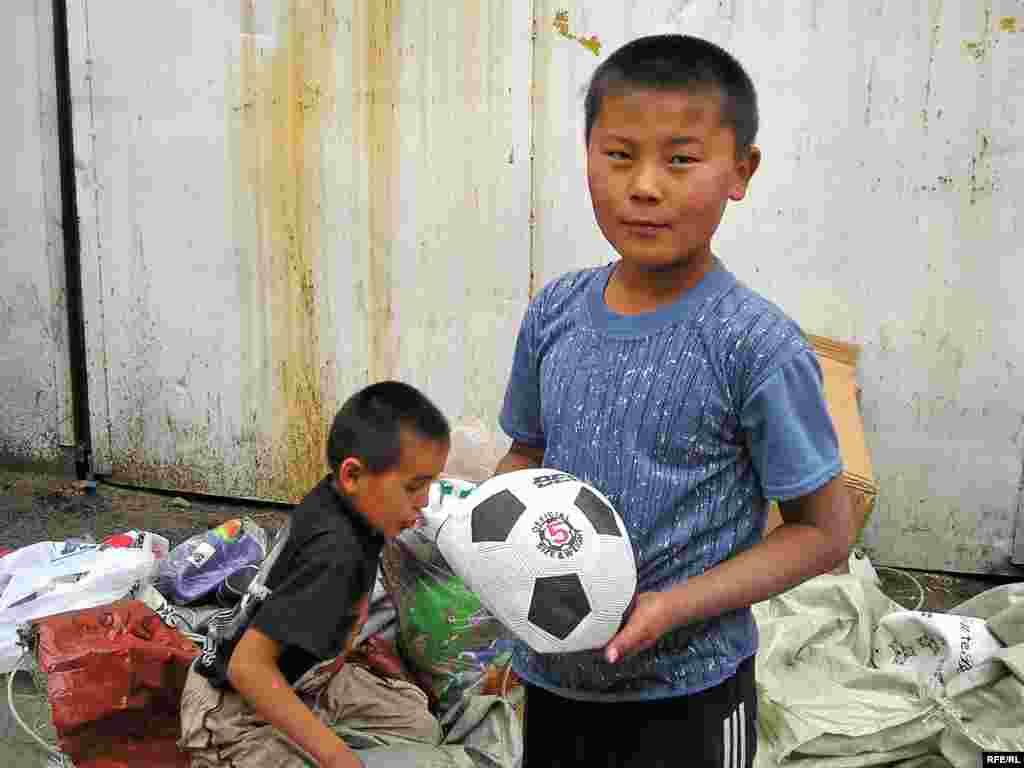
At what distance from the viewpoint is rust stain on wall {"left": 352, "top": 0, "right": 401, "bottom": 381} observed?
14.5 ft

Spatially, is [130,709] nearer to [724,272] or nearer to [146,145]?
[724,272]

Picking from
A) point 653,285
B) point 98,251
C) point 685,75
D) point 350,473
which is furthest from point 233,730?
point 98,251

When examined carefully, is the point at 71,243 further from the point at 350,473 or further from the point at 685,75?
the point at 685,75

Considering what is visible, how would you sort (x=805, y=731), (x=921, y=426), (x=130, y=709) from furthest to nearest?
(x=921, y=426) < (x=805, y=731) < (x=130, y=709)

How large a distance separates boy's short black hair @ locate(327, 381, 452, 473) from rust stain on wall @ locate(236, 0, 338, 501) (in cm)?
241

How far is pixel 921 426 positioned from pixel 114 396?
351cm

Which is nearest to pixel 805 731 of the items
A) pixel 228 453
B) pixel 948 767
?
pixel 948 767

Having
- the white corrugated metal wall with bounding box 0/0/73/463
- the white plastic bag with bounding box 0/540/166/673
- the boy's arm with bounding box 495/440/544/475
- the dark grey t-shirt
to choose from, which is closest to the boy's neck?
the boy's arm with bounding box 495/440/544/475

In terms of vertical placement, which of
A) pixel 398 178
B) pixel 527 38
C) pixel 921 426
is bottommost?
pixel 921 426

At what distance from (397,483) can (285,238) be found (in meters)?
2.61

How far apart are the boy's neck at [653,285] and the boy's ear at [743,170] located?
0.09m

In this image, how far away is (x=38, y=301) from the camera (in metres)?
5.11

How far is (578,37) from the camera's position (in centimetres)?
422

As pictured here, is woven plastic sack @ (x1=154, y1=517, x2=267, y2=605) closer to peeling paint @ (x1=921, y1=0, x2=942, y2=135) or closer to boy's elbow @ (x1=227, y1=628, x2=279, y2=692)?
boy's elbow @ (x1=227, y1=628, x2=279, y2=692)
